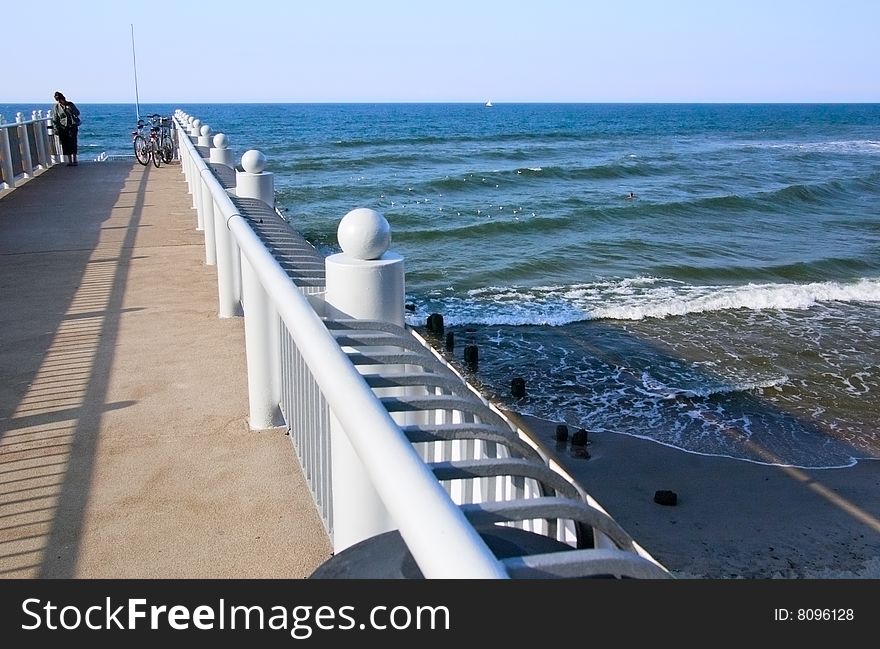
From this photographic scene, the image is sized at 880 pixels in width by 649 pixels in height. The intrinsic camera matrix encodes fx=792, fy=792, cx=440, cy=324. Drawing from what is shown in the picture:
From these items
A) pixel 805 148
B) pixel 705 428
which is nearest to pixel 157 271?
pixel 705 428

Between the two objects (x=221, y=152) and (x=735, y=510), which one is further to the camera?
(x=221, y=152)

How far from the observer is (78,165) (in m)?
18.9

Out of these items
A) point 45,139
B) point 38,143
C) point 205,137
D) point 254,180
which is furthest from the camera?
point 45,139

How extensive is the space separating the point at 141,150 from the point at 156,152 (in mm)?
991

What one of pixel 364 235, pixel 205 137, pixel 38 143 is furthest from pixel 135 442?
pixel 38 143

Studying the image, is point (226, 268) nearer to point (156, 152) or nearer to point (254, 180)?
point (254, 180)

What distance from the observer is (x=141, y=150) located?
1947 cm

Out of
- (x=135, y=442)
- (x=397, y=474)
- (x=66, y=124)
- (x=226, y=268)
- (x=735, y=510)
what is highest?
(x=66, y=124)

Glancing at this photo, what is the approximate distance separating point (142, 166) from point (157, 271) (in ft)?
40.1

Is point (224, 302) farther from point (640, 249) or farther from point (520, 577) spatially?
point (640, 249)

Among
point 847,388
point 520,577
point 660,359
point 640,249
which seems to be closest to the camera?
point 520,577

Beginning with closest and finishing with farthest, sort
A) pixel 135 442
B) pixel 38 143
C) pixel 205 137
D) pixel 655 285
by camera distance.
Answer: pixel 135 442 < pixel 205 137 < pixel 38 143 < pixel 655 285

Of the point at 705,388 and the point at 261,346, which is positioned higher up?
the point at 261,346

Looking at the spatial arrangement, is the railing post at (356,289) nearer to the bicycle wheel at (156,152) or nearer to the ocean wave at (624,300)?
the ocean wave at (624,300)
